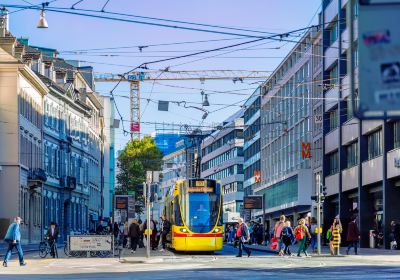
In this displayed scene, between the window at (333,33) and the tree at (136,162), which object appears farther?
the tree at (136,162)

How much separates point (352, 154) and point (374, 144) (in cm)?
602

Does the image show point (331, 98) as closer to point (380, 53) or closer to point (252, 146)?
point (252, 146)

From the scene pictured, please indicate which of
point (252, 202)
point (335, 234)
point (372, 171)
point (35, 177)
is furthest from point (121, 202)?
point (252, 202)

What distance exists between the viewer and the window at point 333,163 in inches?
2696

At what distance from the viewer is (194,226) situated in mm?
43281

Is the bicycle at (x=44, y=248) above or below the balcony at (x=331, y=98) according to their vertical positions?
below

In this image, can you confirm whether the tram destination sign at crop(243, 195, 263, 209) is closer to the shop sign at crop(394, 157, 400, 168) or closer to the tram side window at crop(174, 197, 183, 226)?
the shop sign at crop(394, 157, 400, 168)

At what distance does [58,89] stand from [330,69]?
2765cm

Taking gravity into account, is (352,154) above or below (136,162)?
→ below

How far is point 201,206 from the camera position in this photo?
43688 millimetres

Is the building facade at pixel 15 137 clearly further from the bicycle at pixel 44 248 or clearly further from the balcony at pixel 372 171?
the balcony at pixel 372 171

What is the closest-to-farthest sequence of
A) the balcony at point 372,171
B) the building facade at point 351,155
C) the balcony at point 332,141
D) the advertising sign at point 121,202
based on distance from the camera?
the building facade at point 351,155
the advertising sign at point 121,202
the balcony at point 372,171
the balcony at point 332,141

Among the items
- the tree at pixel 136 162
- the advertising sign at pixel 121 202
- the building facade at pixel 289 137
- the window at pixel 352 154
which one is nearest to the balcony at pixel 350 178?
the window at pixel 352 154

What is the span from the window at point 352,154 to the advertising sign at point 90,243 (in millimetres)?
24316
